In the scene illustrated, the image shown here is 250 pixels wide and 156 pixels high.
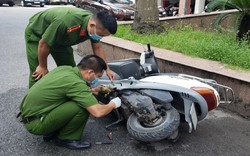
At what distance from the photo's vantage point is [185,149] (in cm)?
288

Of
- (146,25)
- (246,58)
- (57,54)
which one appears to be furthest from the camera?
(146,25)

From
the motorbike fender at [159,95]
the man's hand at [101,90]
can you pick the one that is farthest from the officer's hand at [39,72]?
the motorbike fender at [159,95]

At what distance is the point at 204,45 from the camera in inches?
188

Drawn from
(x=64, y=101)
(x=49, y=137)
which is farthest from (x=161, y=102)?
(x=49, y=137)

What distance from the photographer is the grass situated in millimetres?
4193

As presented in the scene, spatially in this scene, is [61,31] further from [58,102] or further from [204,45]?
[204,45]

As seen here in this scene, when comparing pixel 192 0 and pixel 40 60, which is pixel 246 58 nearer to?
pixel 40 60

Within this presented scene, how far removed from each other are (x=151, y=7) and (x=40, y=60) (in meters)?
3.94

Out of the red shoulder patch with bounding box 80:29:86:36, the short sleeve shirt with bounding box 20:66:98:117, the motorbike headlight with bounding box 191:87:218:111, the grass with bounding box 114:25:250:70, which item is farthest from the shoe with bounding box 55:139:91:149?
the grass with bounding box 114:25:250:70

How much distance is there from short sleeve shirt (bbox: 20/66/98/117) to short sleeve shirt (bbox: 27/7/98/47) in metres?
0.38

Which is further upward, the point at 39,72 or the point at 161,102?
the point at 39,72

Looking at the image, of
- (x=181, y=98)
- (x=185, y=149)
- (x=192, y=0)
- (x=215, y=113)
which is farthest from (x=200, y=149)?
(x=192, y=0)

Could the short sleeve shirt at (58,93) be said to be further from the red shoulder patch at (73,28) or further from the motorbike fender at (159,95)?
the motorbike fender at (159,95)

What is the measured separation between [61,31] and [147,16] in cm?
388
